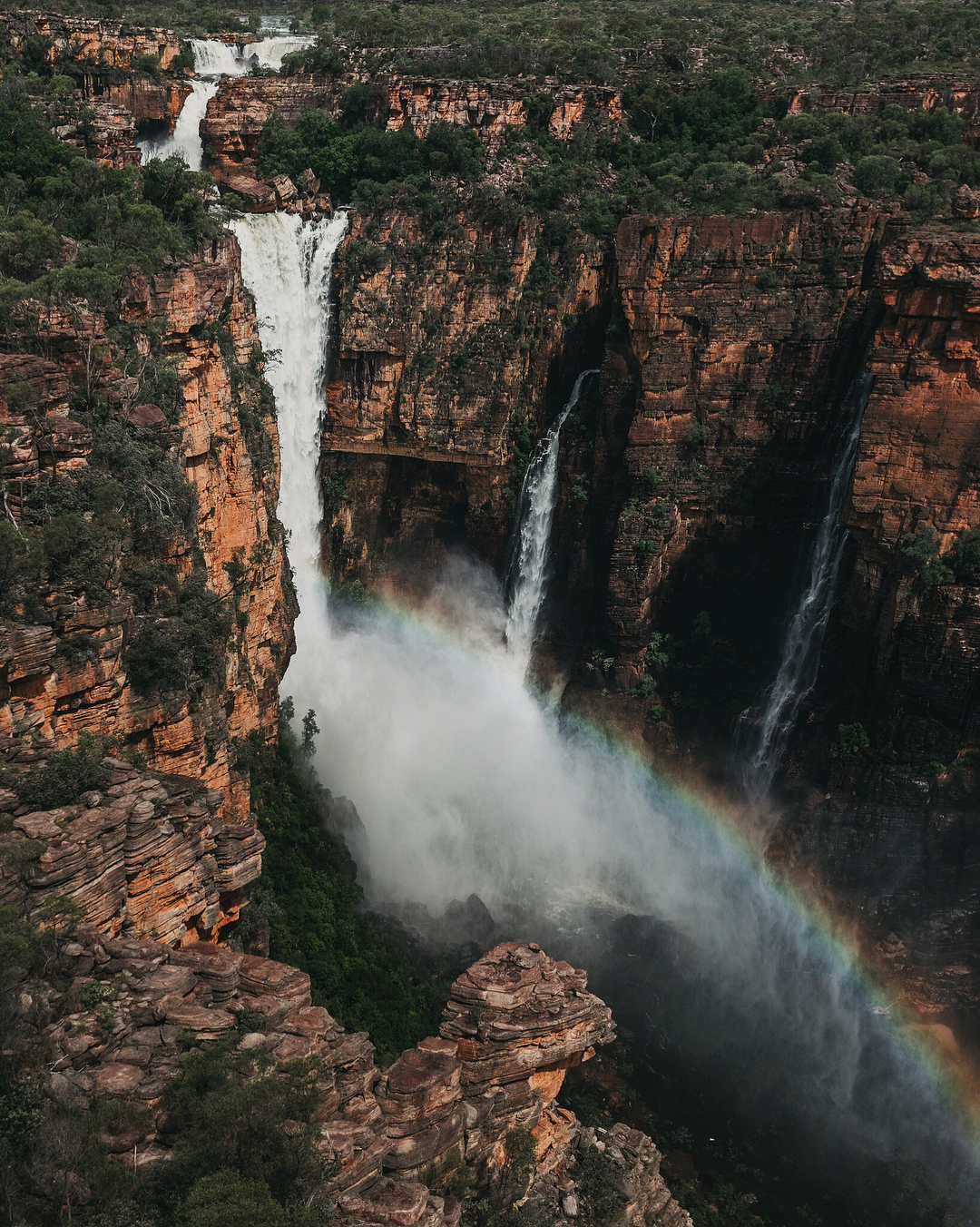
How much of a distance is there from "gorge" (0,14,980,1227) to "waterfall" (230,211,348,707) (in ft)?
0.54

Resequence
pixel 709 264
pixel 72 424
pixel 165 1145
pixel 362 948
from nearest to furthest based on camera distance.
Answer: pixel 165 1145 < pixel 72 424 < pixel 362 948 < pixel 709 264

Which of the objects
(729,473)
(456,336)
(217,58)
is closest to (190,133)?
(217,58)

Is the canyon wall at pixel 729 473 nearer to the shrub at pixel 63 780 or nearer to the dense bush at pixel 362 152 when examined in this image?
the dense bush at pixel 362 152

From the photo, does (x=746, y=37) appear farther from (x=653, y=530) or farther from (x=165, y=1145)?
(x=165, y=1145)

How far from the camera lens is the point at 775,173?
1681 inches

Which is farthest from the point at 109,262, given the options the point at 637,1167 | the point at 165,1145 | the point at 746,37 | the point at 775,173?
the point at 746,37

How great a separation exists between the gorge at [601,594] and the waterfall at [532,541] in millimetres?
145

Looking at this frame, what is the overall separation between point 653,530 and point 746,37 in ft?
87.9

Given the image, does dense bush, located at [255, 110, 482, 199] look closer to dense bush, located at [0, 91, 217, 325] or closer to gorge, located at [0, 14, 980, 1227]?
gorge, located at [0, 14, 980, 1227]

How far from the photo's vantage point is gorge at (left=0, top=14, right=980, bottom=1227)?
30.3m

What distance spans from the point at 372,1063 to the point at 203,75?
45131 mm

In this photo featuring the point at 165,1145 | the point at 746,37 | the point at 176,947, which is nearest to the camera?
the point at 165,1145

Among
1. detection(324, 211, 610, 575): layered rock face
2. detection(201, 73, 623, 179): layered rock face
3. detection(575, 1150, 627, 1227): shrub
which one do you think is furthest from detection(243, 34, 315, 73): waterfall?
detection(575, 1150, 627, 1227): shrub

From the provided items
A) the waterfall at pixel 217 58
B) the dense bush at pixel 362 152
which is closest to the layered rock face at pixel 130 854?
the dense bush at pixel 362 152
